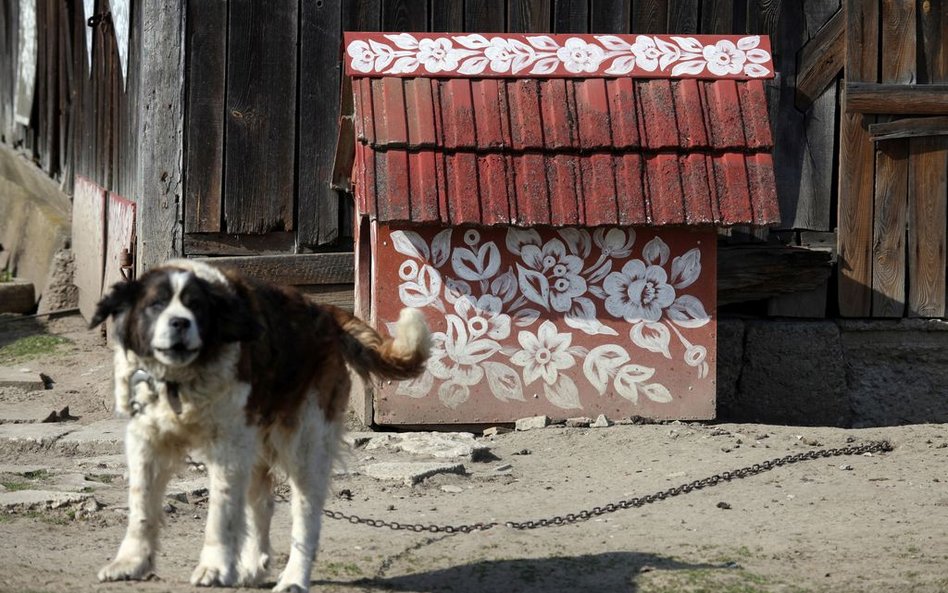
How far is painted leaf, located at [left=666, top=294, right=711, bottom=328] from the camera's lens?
948 cm

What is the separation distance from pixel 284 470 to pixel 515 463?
9.98ft

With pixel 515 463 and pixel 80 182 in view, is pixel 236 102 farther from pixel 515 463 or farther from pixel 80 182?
pixel 80 182

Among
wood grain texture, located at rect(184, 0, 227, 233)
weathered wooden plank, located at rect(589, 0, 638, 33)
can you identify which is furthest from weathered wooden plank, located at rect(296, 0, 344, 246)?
weathered wooden plank, located at rect(589, 0, 638, 33)

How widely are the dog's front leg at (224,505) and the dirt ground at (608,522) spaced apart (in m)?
0.23

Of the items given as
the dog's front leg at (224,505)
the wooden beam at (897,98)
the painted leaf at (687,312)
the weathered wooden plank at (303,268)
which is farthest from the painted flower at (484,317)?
the dog's front leg at (224,505)

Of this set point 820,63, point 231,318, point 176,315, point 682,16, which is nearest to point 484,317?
point 682,16

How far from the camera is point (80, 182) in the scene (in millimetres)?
14844

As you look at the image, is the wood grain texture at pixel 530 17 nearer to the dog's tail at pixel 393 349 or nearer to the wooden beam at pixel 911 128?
the wooden beam at pixel 911 128

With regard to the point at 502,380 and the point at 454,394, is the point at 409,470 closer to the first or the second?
the point at 454,394

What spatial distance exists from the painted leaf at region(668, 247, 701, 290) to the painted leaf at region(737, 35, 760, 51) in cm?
162

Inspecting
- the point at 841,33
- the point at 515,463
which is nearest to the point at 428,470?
the point at 515,463

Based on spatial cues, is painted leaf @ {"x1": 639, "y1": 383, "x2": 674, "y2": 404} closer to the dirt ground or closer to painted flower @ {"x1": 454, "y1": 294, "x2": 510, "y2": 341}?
the dirt ground

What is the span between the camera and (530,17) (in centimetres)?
1062

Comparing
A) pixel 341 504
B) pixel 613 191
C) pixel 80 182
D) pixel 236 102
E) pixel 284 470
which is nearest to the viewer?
pixel 284 470
